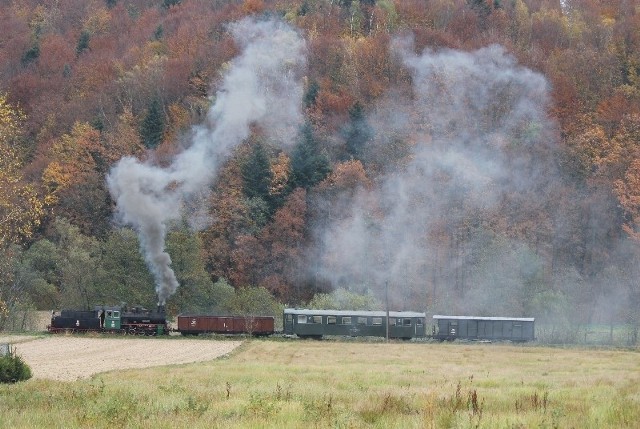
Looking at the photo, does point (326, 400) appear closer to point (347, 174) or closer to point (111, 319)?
point (111, 319)

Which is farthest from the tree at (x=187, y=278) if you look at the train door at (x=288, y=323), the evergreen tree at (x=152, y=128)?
the evergreen tree at (x=152, y=128)

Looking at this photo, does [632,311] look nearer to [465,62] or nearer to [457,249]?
[457,249]

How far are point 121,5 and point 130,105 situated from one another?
69.6 m

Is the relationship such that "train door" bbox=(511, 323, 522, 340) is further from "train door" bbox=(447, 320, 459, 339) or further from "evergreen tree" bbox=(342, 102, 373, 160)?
"evergreen tree" bbox=(342, 102, 373, 160)

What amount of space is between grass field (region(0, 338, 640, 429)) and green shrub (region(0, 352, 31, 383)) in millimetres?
828

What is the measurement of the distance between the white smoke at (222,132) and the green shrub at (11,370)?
42165 mm

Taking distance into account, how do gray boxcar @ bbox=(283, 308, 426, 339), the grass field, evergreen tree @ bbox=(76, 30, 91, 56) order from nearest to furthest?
the grass field
gray boxcar @ bbox=(283, 308, 426, 339)
evergreen tree @ bbox=(76, 30, 91, 56)

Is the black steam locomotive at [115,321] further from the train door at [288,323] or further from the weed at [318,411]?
the weed at [318,411]

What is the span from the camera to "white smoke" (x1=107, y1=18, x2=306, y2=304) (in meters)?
71.6

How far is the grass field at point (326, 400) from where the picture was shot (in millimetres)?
16938

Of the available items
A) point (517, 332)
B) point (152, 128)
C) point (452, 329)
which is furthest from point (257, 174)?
point (517, 332)

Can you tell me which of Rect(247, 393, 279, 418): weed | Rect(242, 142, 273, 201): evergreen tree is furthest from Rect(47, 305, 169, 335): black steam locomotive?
Rect(247, 393, 279, 418): weed

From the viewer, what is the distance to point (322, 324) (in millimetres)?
69062

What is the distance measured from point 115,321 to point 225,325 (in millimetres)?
8567
